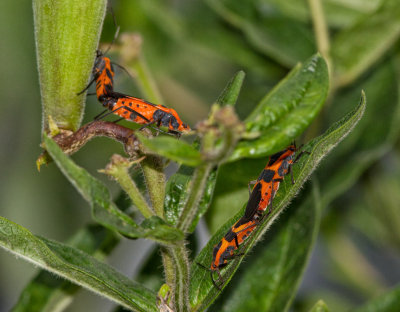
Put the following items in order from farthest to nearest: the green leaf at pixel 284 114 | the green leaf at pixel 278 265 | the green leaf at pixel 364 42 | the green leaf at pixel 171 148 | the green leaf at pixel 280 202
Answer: the green leaf at pixel 364 42, the green leaf at pixel 278 265, the green leaf at pixel 280 202, the green leaf at pixel 284 114, the green leaf at pixel 171 148

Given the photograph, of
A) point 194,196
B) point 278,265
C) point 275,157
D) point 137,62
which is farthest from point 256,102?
point 194,196

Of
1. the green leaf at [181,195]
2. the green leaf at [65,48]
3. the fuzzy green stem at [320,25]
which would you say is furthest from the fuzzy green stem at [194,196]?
the fuzzy green stem at [320,25]

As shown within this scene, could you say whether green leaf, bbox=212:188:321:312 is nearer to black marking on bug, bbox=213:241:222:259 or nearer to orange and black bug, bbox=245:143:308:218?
orange and black bug, bbox=245:143:308:218

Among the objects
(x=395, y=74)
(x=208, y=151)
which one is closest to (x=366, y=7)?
(x=395, y=74)

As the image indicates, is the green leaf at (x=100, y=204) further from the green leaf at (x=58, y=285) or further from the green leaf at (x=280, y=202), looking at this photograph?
the green leaf at (x=58, y=285)

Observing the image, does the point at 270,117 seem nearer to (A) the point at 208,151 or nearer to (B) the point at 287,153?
(A) the point at 208,151

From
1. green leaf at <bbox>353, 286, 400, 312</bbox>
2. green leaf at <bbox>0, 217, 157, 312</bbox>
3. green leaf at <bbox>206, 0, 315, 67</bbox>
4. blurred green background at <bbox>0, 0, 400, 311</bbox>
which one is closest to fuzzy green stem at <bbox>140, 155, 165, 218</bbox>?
green leaf at <bbox>0, 217, 157, 312</bbox>
